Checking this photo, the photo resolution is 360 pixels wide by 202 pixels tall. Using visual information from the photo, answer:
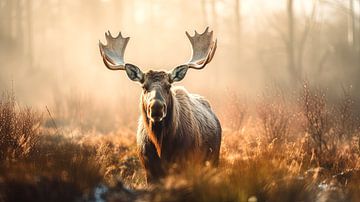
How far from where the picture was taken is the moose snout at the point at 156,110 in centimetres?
584

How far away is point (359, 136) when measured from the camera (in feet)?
30.8

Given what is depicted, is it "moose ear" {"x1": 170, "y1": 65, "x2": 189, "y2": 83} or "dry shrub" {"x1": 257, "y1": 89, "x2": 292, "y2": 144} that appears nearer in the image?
"moose ear" {"x1": 170, "y1": 65, "x2": 189, "y2": 83}

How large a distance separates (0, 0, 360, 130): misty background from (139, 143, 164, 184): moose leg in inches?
583

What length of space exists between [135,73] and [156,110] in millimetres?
999

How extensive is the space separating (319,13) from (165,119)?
23962 mm

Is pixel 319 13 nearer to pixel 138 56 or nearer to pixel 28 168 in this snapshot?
pixel 138 56

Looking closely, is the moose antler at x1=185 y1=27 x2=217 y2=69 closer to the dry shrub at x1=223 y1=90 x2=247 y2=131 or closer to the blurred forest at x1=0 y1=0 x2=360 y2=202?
the blurred forest at x1=0 y1=0 x2=360 y2=202

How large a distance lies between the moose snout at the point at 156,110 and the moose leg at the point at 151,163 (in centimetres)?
70

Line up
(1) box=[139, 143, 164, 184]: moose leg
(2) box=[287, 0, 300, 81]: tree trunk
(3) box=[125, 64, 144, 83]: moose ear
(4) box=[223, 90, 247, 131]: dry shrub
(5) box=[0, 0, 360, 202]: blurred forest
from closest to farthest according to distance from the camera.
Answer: (5) box=[0, 0, 360, 202]: blurred forest, (1) box=[139, 143, 164, 184]: moose leg, (3) box=[125, 64, 144, 83]: moose ear, (4) box=[223, 90, 247, 131]: dry shrub, (2) box=[287, 0, 300, 81]: tree trunk

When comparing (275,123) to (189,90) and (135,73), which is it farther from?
(189,90)

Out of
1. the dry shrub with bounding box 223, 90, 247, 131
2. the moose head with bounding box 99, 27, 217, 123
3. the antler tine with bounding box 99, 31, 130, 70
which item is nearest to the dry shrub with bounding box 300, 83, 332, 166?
the moose head with bounding box 99, 27, 217, 123

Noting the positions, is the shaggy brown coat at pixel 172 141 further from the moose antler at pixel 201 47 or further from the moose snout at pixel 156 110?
the moose antler at pixel 201 47

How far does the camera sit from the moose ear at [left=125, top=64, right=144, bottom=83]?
665 centimetres

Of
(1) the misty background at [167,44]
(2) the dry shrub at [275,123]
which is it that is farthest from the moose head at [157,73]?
(1) the misty background at [167,44]
